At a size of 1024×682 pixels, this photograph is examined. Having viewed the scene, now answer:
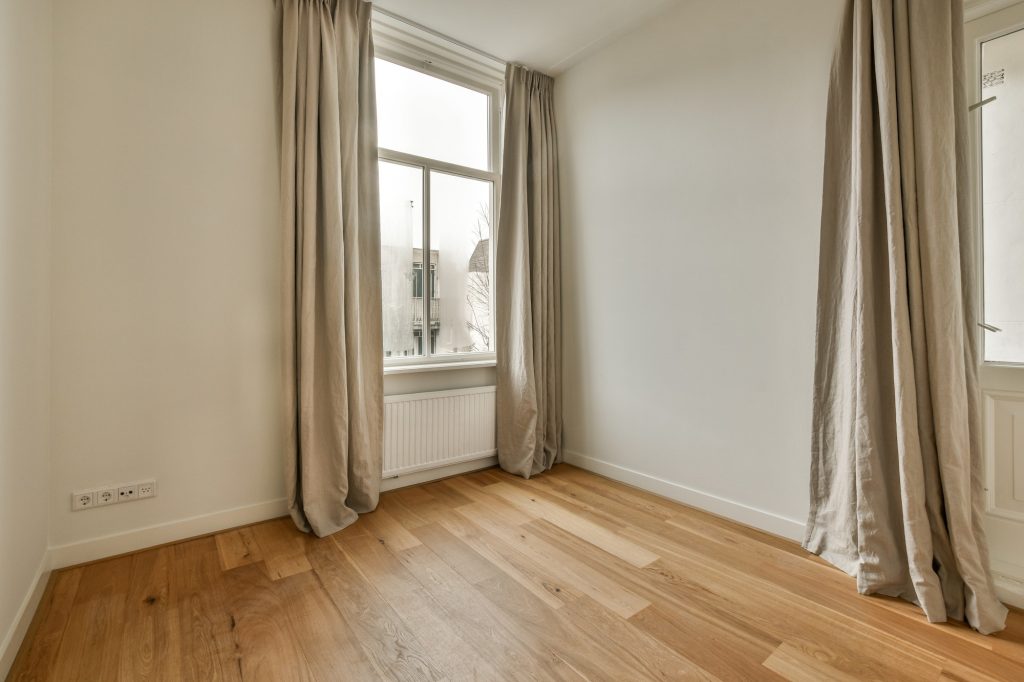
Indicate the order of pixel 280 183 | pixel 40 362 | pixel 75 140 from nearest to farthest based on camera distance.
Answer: pixel 40 362 < pixel 75 140 < pixel 280 183

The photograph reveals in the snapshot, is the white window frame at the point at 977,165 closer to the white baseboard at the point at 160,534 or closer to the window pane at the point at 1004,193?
the window pane at the point at 1004,193

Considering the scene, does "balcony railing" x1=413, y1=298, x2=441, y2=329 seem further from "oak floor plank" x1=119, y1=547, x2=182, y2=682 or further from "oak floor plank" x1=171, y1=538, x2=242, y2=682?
"oak floor plank" x1=119, y1=547, x2=182, y2=682

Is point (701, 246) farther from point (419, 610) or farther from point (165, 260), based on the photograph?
point (165, 260)

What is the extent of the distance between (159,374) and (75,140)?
103 centimetres

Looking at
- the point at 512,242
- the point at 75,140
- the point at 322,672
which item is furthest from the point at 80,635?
the point at 512,242

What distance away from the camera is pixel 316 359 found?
8.00ft

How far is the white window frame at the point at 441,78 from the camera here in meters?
2.87

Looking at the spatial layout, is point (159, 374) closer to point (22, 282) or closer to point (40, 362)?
point (40, 362)

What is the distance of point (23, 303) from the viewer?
5.36 ft

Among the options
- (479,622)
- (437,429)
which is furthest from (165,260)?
(479,622)

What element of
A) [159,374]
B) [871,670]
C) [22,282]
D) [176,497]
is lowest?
[871,670]

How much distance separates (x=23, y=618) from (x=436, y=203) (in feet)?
8.78

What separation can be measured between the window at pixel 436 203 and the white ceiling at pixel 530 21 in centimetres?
25

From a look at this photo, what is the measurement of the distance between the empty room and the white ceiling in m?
0.03
